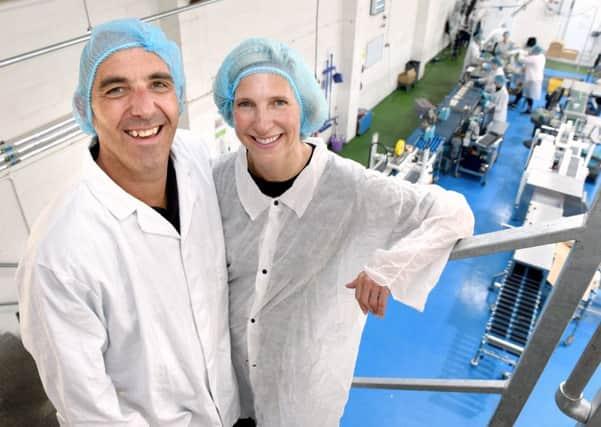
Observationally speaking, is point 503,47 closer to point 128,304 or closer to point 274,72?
point 274,72

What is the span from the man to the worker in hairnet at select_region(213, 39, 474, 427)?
0.13 meters

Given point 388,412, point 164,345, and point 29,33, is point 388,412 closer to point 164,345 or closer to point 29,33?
point 164,345

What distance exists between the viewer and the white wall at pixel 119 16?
3.21 m

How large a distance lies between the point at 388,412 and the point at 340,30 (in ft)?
18.6

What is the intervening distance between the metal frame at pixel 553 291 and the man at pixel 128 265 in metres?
0.78

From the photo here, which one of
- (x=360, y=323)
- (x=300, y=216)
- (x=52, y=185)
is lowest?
(x=52, y=185)

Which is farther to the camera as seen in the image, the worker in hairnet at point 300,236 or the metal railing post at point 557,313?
the worker in hairnet at point 300,236

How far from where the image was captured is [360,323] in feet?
5.34

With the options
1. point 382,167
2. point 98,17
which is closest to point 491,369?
point 382,167

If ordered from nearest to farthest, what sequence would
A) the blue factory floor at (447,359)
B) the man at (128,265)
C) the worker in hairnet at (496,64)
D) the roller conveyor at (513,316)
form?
the man at (128,265) → the blue factory floor at (447,359) → the roller conveyor at (513,316) → the worker in hairnet at (496,64)

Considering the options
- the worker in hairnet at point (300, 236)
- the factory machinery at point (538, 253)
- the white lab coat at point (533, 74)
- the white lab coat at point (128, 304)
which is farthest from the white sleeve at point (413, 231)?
the white lab coat at point (533, 74)

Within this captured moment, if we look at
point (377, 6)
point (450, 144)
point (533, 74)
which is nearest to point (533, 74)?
point (533, 74)

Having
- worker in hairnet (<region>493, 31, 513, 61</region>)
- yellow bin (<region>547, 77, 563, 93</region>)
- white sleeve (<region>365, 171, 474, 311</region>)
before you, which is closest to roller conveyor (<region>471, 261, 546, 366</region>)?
white sleeve (<region>365, 171, 474, 311</region>)

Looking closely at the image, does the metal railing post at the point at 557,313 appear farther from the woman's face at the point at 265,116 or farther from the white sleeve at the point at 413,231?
the woman's face at the point at 265,116
